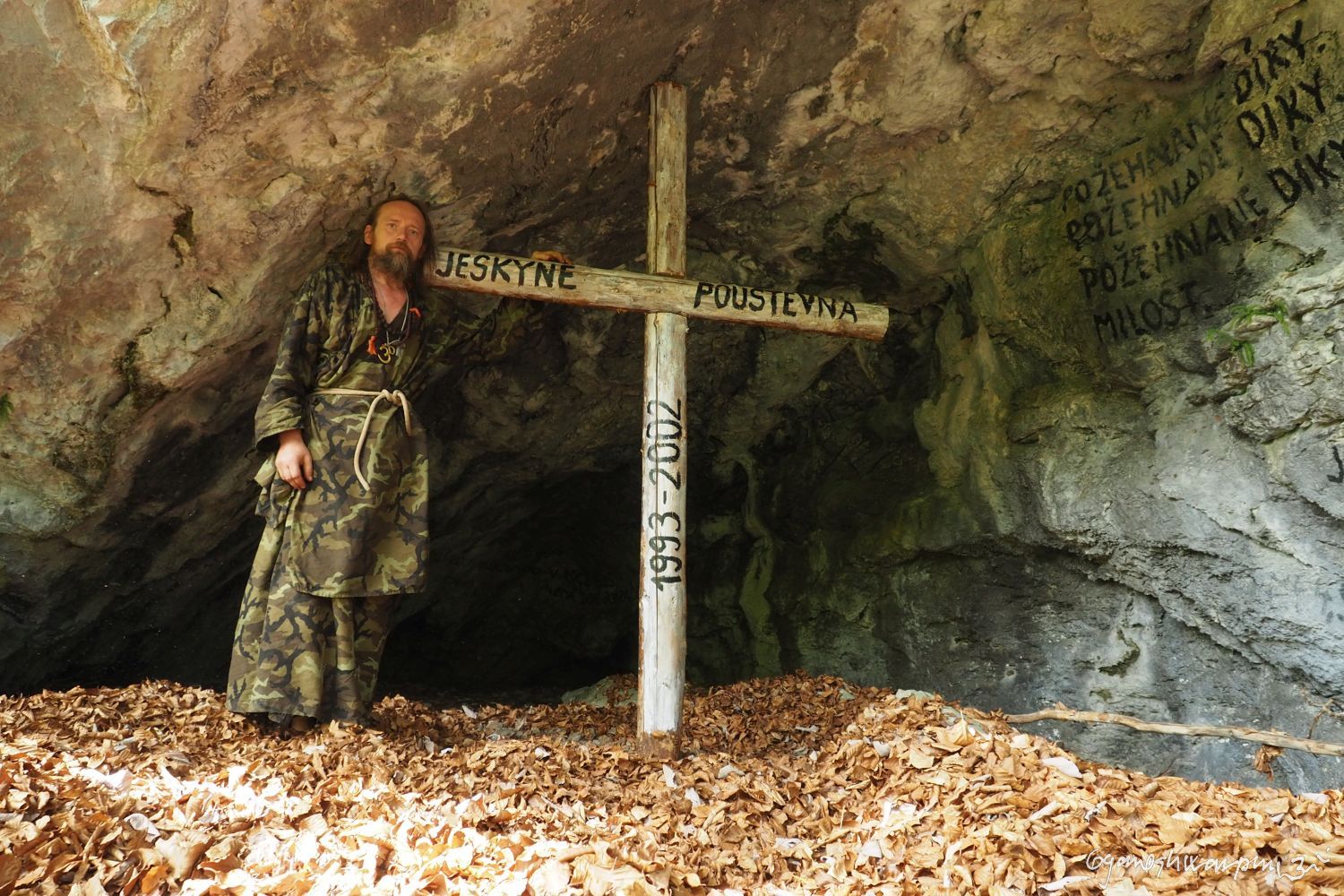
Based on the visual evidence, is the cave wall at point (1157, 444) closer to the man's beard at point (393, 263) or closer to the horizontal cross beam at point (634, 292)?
the horizontal cross beam at point (634, 292)

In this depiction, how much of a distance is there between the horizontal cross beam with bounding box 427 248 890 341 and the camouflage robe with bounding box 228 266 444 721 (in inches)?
15.7

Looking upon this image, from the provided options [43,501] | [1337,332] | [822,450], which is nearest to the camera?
[1337,332]

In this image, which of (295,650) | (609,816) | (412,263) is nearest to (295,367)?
(412,263)

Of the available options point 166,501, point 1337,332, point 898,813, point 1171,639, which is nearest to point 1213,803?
point 898,813

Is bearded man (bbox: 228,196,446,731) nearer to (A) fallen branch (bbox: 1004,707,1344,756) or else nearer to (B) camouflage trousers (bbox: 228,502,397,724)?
(B) camouflage trousers (bbox: 228,502,397,724)

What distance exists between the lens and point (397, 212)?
414cm

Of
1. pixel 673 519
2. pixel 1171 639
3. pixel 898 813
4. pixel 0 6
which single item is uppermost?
pixel 0 6

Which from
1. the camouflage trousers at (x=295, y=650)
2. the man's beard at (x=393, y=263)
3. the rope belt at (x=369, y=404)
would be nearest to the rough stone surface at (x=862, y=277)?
the man's beard at (x=393, y=263)

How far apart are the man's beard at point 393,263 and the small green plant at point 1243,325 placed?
10.9 feet

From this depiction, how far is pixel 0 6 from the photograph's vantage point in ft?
11.7

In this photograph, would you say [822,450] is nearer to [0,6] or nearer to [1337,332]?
[1337,332]

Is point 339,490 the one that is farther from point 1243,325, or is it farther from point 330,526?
point 1243,325

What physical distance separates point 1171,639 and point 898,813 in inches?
68.6

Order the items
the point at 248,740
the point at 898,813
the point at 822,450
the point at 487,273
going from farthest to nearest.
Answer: the point at 822,450, the point at 487,273, the point at 248,740, the point at 898,813
